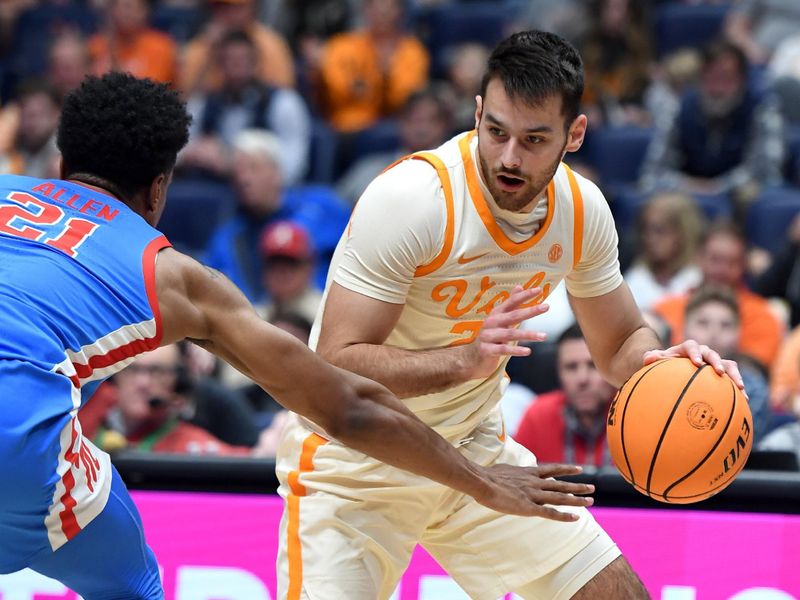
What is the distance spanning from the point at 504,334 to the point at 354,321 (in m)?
0.42

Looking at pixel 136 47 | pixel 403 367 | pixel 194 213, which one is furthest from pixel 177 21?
pixel 403 367

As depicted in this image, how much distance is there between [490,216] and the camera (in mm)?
3502

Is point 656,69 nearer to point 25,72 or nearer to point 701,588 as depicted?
point 25,72

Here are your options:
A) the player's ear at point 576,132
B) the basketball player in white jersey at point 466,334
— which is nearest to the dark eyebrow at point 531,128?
the basketball player in white jersey at point 466,334

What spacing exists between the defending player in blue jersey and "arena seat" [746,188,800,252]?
190 inches

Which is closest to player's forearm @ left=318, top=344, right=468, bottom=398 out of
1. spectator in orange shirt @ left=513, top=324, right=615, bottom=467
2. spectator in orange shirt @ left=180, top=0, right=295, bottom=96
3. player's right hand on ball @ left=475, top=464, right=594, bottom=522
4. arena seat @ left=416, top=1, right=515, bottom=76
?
player's right hand on ball @ left=475, top=464, right=594, bottom=522

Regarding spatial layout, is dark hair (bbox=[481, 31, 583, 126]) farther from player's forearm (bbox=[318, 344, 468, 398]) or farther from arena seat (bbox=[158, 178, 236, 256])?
arena seat (bbox=[158, 178, 236, 256])

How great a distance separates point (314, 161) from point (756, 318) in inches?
135

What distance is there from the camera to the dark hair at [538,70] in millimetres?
3400

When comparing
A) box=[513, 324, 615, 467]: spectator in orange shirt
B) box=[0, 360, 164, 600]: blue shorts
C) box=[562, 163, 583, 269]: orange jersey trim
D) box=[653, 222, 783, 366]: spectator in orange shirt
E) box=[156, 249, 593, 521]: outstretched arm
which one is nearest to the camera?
box=[0, 360, 164, 600]: blue shorts

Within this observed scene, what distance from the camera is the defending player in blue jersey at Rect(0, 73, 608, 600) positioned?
2.86 m

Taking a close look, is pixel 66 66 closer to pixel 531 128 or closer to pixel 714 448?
pixel 531 128

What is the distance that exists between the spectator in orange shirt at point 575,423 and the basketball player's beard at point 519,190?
1.89m

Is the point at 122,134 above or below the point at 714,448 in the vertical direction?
above
